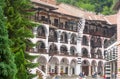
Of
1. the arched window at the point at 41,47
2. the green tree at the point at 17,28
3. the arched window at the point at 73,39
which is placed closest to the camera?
the green tree at the point at 17,28

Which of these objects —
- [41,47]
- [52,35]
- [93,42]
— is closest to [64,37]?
[52,35]

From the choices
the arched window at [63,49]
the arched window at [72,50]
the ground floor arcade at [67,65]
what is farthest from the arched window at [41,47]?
the arched window at [72,50]

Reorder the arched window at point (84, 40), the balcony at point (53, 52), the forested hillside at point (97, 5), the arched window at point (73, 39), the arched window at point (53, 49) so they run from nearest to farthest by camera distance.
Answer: the balcony at point (53, 52) → the arched window at point (53, 49) → the arched window at point (73, 39) → the arched window at point (84, 40) → the forested hillside at point (97, 5)

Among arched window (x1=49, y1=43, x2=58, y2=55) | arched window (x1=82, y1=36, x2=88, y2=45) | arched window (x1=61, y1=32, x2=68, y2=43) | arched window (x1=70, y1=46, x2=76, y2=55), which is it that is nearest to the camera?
arched window (x1=49, y1=43, x2=58, y2=55)

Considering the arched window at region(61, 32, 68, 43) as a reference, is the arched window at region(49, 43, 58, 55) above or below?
below

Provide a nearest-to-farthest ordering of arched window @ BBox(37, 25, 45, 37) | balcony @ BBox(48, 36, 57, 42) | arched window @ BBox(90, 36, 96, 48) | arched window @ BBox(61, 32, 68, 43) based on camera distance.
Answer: arched window @ BBox(37, 25, 45, 37) → balcony @ BBox(48, 36, 57, 42) → arched window @ BBox(61, 32, 68, 43) → arched window @ BBox(90, 36, 96, 48)

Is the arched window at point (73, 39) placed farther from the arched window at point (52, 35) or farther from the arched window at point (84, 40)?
the arched window at point (52, 35)

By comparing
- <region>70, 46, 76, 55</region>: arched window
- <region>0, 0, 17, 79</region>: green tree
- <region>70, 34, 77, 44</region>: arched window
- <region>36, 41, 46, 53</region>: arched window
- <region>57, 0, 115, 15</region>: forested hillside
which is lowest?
<region>70, 46, 76, 55</region>: arched window

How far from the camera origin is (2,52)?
32.1 feet

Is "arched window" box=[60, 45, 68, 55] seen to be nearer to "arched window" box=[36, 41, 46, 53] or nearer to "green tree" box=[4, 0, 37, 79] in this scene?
"arched window" box=[36, 41, 46, 53]

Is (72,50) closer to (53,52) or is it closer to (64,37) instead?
(64,37)

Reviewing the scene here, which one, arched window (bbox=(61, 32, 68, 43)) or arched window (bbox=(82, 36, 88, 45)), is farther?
arched window (bbox=(82, 36, 88, 45))

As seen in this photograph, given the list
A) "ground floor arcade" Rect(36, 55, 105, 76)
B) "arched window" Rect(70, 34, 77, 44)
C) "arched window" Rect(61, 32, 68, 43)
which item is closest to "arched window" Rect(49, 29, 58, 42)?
"arched window" Rect(61, 32, 68, 43)

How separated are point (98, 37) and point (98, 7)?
967 inches
